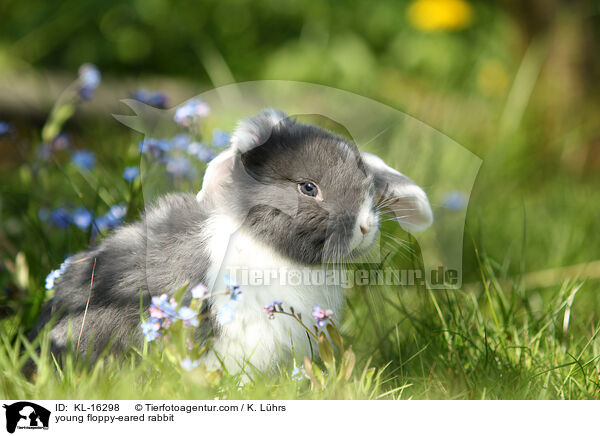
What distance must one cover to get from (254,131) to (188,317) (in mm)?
493

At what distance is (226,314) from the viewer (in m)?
1.53

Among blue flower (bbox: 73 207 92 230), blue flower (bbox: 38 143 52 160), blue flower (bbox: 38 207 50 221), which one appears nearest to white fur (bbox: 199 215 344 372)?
blue flower (bbox: 73 207 92 230)

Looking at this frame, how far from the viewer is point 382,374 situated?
174 centimetres

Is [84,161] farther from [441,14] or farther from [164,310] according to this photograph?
[441,14]

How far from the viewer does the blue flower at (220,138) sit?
1.73m

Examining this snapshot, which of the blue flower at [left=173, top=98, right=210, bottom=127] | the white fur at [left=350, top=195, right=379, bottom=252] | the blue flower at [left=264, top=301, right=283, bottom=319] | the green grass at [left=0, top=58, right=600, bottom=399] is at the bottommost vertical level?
the green grass at [left=0, top=58, right=600, bottom=399]

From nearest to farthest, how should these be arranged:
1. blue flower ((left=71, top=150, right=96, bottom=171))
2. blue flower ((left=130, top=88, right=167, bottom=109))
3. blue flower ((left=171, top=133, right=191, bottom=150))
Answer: blue flower ((left=171, top=133, right=191, bottom=150)) < blue flower ((left=130, top=88, right=167, bottom=109)) < blue flower ((left=71, top=150, right=96, bottom=171))

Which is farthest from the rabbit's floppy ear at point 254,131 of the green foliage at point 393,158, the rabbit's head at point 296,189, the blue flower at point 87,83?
the blue flower at point 87,83

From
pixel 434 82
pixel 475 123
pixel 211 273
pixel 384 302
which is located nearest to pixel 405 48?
pixel 434 82

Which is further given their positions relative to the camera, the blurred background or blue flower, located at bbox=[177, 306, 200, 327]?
the blurred background

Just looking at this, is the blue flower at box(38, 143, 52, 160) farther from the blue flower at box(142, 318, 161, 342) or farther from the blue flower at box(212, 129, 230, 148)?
the blue flower at box(142, 318, 161, 342)

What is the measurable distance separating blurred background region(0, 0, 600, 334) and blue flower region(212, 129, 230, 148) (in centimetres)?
36

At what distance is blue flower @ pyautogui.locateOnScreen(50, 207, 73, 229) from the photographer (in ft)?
7.57
